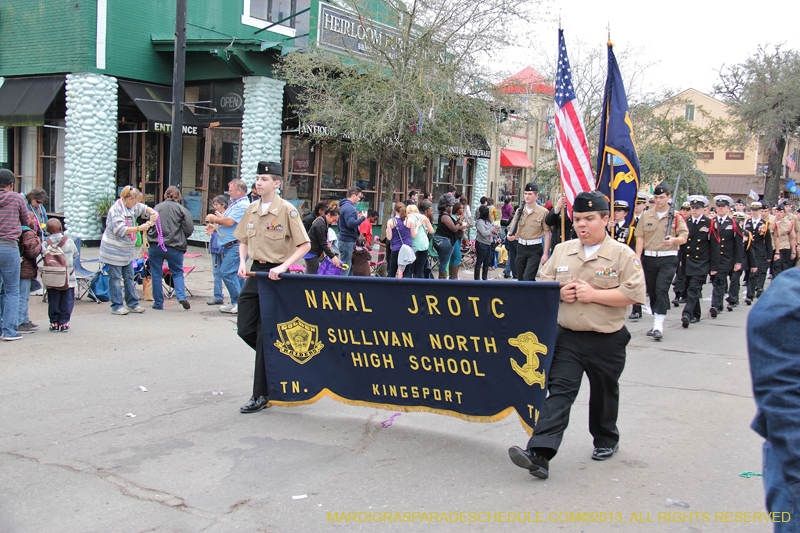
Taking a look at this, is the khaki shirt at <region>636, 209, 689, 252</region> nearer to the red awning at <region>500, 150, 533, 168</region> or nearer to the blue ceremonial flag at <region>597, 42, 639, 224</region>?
the blue ceremonial flag at <region>597, 42, 639, 224</region>

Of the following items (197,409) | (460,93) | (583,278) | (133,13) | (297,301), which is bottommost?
(197,409)

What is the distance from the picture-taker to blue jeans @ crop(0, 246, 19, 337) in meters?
7.70

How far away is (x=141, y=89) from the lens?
17.4 metres

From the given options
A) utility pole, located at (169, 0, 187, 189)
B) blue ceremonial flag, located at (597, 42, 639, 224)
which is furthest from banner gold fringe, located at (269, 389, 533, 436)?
utility pole, located at (169, 0, 187, 189)

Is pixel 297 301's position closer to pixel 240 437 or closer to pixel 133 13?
pixel 240 437

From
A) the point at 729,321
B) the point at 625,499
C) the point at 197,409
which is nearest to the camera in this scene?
the point at 625,499

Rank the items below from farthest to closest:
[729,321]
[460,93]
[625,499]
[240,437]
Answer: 1. [460,93]
2. [729,321]
3. [240,437]
4. [625,499]

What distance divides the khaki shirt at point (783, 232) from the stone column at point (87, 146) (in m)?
16.0

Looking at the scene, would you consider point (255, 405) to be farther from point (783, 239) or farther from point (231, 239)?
point (783, 239)

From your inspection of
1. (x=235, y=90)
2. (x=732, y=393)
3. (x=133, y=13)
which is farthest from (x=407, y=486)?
(x=133, y=13)

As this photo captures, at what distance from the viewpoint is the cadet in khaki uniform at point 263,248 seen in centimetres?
548

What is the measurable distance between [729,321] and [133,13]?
603 inches

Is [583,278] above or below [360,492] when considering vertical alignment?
above

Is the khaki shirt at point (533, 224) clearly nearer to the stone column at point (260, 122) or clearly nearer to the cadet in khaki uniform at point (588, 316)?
the cadet in khaki uniform at point (588, 316)
